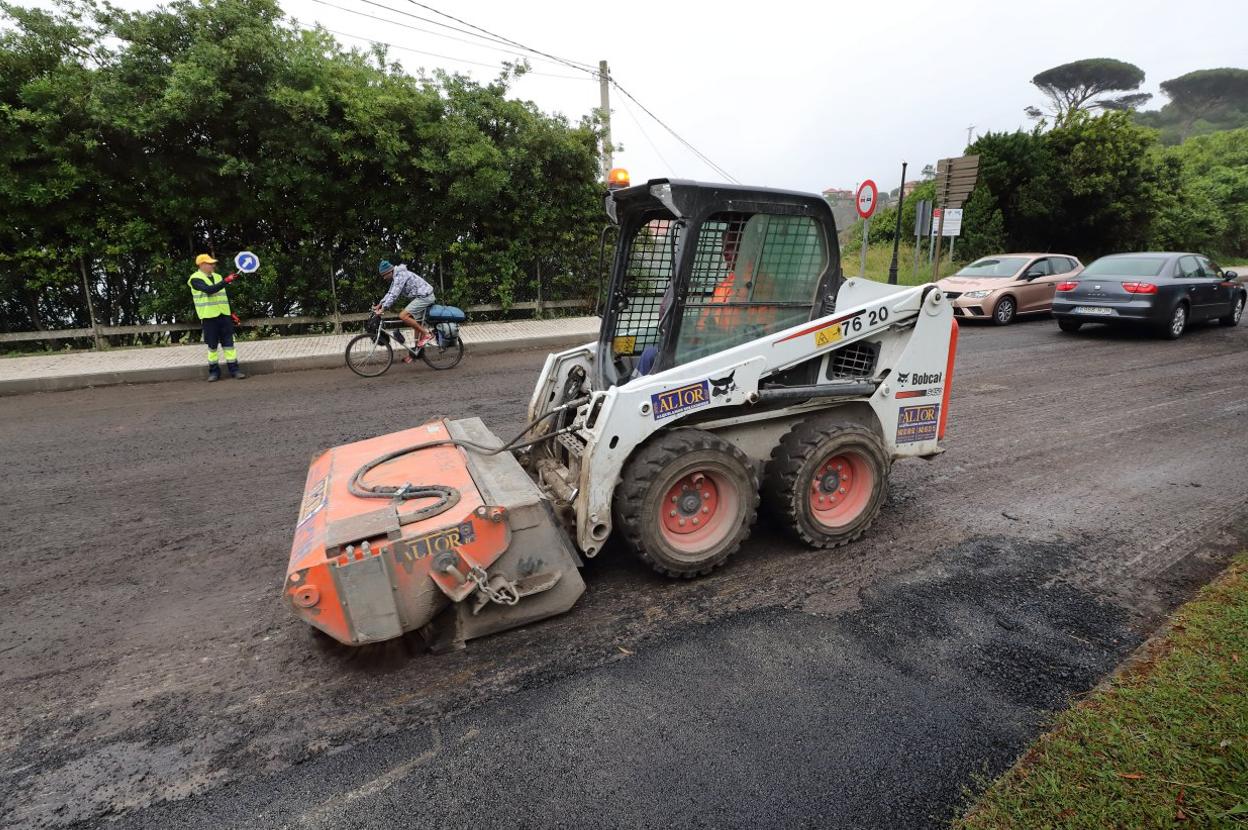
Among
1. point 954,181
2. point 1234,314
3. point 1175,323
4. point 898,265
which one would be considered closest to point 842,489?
point 1175,323

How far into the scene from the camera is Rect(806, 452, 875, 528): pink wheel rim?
13.3 ft

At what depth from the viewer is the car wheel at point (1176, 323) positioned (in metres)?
11.2

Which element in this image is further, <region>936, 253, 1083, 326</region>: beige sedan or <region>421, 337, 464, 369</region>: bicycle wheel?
<region>936, 253, 1083, 326</region>: beige sedan

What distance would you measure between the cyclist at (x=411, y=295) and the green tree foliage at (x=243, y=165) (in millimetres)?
2614

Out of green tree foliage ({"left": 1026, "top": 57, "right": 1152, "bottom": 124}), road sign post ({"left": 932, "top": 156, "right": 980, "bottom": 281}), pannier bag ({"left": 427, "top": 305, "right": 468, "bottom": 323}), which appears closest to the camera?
pannier bag ({"left": 427, "top": 305, "right": 468, "bottom": 323})

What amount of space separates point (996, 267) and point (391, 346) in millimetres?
12404

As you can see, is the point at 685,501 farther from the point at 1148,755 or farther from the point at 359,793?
the point at 1148,755

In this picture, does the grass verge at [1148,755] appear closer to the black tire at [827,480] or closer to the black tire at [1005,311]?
the black tire at [827,480]

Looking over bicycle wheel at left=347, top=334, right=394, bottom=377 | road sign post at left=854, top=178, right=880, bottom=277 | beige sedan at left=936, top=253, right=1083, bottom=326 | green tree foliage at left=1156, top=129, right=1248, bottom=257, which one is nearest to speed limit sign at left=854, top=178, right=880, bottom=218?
road sign post at left=854, top=178, right=880, bottom=277

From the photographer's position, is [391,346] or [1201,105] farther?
[1201,105]

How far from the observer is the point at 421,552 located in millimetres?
2875

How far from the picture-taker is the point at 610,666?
300cm

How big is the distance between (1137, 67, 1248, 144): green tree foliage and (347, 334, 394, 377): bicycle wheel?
318 feet

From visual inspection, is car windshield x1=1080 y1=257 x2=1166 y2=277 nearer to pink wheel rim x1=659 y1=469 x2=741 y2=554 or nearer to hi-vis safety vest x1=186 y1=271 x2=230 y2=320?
pink wheel rim x1=659 y1=469 x2=741 y2=554
